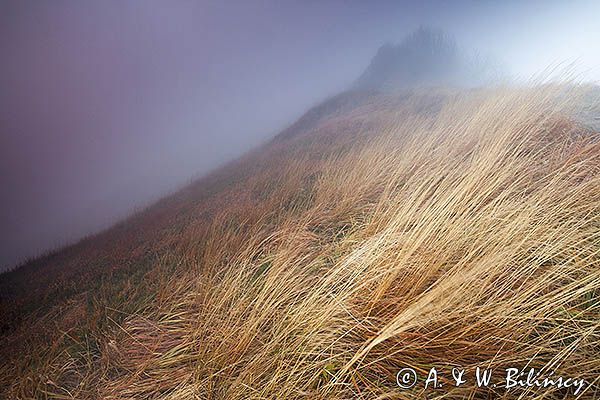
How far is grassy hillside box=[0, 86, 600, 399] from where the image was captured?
1045mm

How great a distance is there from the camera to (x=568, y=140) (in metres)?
2.51

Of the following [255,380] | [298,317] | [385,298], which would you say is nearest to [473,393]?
[385,298]

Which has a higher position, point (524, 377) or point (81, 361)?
point (81, 361)

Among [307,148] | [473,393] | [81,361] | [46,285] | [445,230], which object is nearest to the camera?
[473,393]

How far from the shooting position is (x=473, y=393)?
94 centimetres

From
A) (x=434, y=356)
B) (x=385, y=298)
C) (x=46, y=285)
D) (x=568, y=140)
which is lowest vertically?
(x=568, y=140)

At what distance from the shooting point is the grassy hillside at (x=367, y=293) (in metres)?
1.04

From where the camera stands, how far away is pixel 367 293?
4.51 feet

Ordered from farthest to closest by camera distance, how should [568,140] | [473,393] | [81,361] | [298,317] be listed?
1. [568,140]
2. [81,361]
3. [298,317]
4. [473,393]

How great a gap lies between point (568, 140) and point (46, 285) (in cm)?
652

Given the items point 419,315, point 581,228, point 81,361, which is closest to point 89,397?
point 81,361

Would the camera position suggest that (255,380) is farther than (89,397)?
No

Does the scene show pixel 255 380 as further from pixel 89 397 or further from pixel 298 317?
pixel 89 397

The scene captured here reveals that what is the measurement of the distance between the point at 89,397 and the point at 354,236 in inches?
76.1
